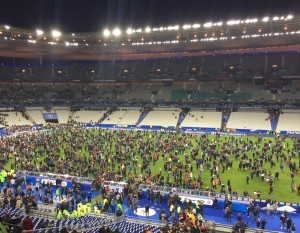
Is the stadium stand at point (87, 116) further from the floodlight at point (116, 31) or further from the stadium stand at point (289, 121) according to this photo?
the stadium stand at point (289, 121)

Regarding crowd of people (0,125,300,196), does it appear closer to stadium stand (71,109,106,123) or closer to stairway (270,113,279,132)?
stairway (270,113,279,132)

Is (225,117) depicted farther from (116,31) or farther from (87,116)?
(87,116)

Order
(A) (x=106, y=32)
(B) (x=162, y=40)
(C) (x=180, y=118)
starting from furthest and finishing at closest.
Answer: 1. (B) (x=162, y=40)
2. (C) (x=180, y=118)
3. (A) (x=106, y=32)

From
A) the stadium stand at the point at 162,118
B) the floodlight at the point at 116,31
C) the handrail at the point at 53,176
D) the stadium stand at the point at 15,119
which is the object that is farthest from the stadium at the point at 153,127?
the floodlight at the point at 116,31

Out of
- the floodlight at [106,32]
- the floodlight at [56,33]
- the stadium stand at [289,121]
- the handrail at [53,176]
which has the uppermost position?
the floodlight at [106,32]

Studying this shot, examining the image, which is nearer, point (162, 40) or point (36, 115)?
point (162, 40)

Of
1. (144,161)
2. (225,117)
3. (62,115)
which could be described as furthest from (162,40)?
(144,161)

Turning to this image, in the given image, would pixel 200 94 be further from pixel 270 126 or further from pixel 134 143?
pixel 134 143

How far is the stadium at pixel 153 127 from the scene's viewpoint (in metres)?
18.9

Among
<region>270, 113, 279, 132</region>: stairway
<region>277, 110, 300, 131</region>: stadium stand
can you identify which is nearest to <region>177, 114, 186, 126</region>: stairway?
<region>270, 113, 279, 132</region>: stairway

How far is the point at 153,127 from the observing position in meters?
53.2

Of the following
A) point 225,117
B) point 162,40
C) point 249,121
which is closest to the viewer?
point 249,121

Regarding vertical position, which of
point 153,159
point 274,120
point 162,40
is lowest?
point 153,159

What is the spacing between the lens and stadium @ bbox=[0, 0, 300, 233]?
1891 cm
